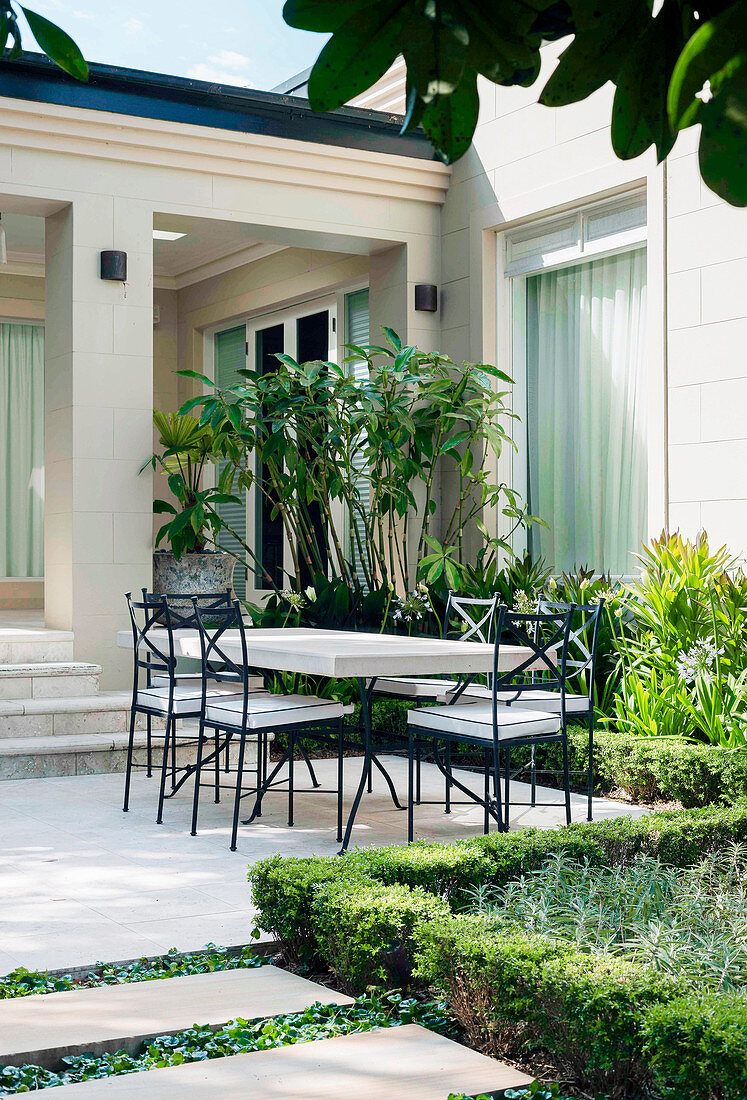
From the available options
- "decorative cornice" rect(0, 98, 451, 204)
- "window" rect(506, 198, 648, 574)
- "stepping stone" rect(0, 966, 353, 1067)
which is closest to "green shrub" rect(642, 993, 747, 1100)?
"stepping stone" rect(0, 966, 353, 1067)

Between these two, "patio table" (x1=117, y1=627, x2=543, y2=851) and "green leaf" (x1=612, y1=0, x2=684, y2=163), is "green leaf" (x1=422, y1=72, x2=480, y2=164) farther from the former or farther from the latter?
"patio table" (x1=117, y1=627, x2=543, y2=851)

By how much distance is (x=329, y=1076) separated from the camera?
2.39 metres

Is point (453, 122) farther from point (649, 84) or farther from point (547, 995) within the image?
point (547, 995)

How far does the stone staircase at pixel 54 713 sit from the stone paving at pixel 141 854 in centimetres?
11

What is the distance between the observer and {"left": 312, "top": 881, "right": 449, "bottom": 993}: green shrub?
2.94m

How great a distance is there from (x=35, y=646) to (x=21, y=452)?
3.73m

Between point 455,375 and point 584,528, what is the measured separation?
5.05 ft

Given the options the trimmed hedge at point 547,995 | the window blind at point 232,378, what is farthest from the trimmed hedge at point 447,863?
the window blind at point 232,378

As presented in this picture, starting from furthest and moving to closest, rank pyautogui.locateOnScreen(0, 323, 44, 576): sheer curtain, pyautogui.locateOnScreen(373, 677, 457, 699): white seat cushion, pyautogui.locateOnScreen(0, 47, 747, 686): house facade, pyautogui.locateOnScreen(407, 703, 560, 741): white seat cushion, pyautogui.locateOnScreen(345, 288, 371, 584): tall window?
Result: pyautogui.locateOnScreen(0, 323, 44, 576): sheer curtain < pyautogui.locateOnScreen(345, 288, 371, 584): tall window < pyautogui.locateOnScreen(0, 47, 747, 686): house facade < pyautogui.locateOnScreen(373, 677, 457, 699): white seat cushion < pyautogui.locateOnScreen(407, 703, 560, 741): white seat cushion

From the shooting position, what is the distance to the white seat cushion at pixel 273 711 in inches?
186

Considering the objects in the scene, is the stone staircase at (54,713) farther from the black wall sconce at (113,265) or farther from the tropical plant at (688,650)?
the tropical plant at (688,650)

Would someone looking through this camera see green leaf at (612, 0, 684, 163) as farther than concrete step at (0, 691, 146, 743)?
No

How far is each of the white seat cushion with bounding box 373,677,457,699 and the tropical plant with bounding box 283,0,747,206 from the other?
4.10m

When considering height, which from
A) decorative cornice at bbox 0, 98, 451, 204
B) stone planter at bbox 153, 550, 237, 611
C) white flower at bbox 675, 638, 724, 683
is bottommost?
white flower at bbox 675, 638, 724, 683
